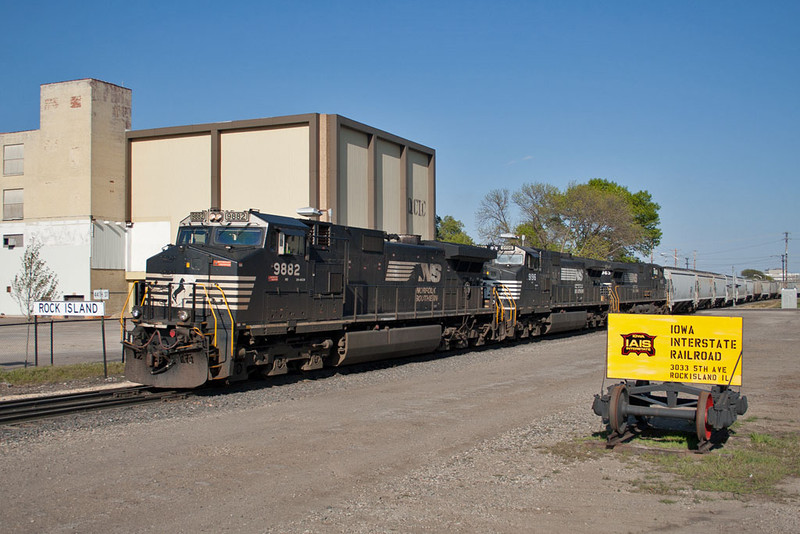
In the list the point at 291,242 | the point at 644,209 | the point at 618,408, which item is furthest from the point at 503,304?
the point at 644,209

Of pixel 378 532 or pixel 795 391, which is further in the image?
pixel 795 391

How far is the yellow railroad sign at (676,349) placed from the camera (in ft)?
25.6

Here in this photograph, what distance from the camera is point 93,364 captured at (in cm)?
1597

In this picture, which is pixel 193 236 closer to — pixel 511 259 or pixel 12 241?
pixel 511 259

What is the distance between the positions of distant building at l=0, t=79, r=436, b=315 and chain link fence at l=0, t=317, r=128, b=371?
7303 mm

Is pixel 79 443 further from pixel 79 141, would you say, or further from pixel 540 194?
pixel 540 194

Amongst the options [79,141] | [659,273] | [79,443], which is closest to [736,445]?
[79,443]

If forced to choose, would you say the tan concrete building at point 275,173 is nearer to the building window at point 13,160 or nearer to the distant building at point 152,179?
the distant building at point 152,179

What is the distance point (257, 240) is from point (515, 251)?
13127mm

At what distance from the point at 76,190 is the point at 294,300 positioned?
94.8ft

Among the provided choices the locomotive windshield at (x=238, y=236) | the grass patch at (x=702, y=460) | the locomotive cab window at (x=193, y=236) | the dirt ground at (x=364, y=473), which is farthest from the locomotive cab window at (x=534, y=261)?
the grass patch at (x=702, y=460)

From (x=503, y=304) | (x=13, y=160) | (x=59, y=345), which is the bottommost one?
(x=59, y=345)

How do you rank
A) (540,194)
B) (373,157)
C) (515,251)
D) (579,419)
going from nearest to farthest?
1. (579,419)
2. (515,251)
3. (373,157)
4. (540,194)

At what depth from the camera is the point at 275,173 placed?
32250 millimetres
